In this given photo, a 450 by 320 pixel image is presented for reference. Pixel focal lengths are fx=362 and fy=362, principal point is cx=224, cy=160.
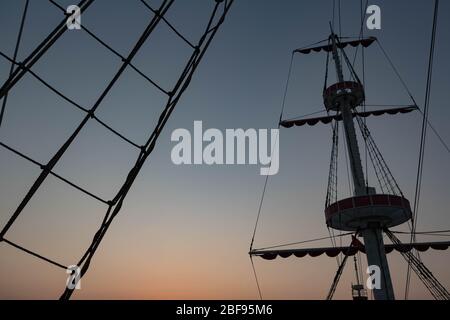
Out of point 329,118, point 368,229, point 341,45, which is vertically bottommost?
point 368,229

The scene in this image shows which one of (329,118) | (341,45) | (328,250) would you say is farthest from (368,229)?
(341,45)

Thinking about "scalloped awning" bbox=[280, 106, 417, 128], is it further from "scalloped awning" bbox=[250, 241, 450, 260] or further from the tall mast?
"scalloped awning" bbox=[250, 241, 450, 260]

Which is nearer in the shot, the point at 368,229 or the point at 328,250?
the point at 368,229

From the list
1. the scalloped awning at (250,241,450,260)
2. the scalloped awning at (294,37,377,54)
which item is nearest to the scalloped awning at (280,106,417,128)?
the scalloped awning at (294,37,377,54)

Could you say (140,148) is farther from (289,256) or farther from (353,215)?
(289,256)

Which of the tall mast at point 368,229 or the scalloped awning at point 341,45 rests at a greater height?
the scalloped awning at point 341,45

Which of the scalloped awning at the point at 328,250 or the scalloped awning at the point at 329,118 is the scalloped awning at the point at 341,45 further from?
the scalloped awning at the point at 328,250

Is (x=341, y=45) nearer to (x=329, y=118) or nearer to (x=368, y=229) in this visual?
(x=329, y=118)

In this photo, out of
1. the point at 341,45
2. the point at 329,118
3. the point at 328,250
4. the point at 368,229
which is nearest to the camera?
the point at 368,229

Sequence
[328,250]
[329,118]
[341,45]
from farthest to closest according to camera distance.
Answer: [341,45]
[329,118]
[328,250]

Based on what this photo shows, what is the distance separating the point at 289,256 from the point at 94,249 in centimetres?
1802

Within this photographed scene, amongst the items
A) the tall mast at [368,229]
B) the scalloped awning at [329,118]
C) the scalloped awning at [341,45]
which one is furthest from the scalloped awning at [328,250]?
the scalloped awning at [341,45]
